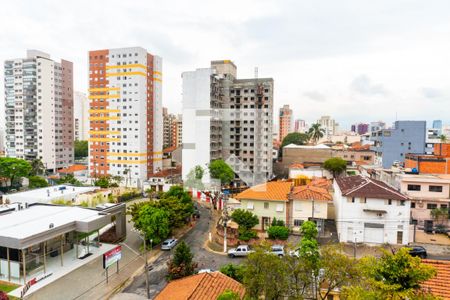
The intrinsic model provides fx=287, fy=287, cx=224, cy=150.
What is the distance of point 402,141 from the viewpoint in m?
56.9

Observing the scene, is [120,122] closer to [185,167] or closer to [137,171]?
[137,171]

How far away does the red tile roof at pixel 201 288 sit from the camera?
571 inches

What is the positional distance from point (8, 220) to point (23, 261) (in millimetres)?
6050

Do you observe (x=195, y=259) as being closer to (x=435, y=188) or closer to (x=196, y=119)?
(x=435, y=188)

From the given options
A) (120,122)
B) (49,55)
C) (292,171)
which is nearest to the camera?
(292,171)

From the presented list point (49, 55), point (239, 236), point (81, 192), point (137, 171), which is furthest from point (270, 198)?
point (49, 55)

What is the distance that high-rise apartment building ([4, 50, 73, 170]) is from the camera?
73.5 metres

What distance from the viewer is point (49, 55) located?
253 ft

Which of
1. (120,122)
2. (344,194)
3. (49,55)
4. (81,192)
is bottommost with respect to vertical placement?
(81,192)

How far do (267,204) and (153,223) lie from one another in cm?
1223

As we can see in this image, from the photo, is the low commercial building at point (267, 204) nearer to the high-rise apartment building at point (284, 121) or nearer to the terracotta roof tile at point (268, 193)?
the terracotta roof tile at point (268, 193)

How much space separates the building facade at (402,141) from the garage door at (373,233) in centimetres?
3467

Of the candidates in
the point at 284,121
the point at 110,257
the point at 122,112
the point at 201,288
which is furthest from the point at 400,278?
the point at 284,121

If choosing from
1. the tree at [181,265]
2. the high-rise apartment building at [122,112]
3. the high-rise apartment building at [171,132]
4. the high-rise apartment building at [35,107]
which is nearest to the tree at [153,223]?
the tree at [181,265]
